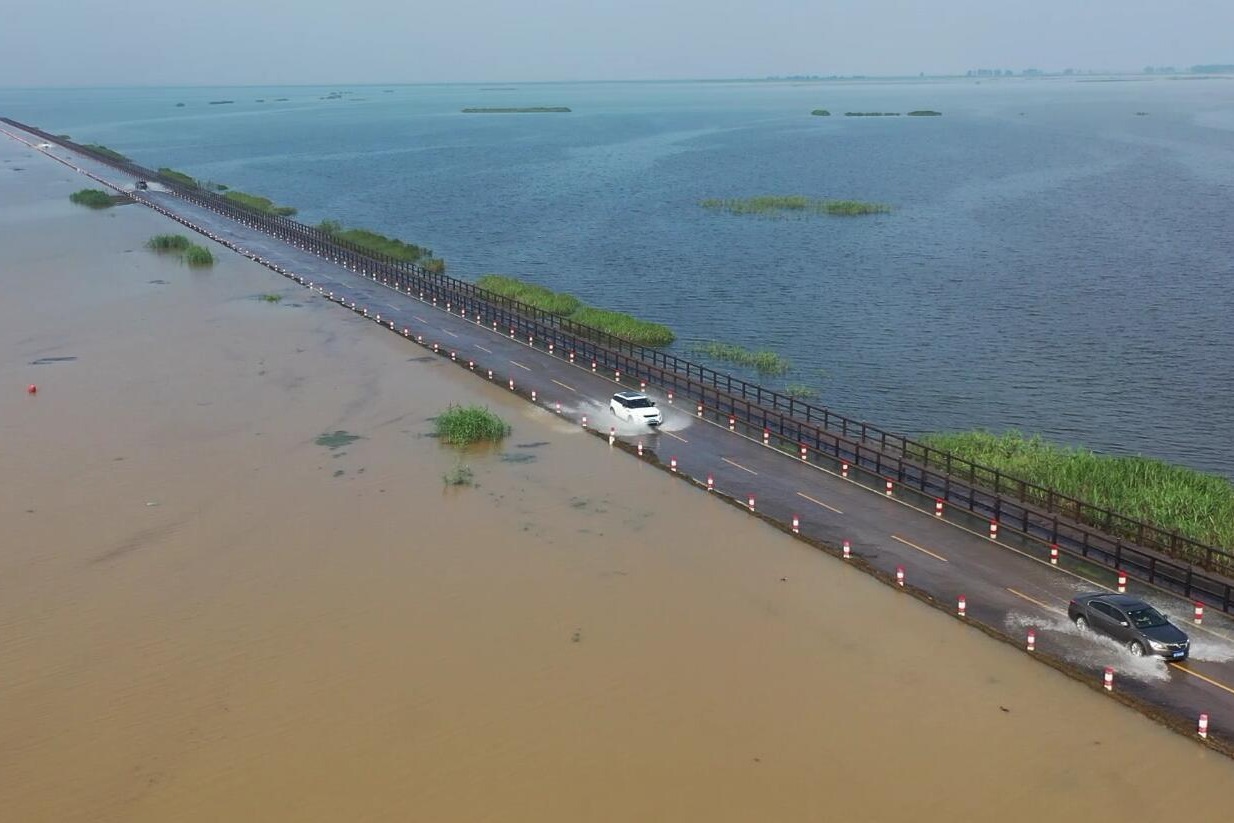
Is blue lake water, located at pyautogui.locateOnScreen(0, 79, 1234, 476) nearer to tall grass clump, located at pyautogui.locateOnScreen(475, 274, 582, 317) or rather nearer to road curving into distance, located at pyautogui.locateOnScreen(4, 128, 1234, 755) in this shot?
tall grass clump, located at pyautogui.locateOnScreen(475, 274, 582, 317)

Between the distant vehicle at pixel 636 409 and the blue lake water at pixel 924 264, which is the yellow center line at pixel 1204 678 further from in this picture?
the distant vehicle at pixel 636 409

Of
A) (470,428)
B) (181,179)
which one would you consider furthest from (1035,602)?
(181,179)

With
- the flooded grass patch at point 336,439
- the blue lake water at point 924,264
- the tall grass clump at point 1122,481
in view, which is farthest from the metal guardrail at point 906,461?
the flooded grass patch at point 336,439

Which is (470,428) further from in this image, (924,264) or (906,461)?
(924,264)

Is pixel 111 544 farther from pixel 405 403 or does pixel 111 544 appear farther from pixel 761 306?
pixel 761 306

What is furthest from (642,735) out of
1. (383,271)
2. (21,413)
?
(383,271)

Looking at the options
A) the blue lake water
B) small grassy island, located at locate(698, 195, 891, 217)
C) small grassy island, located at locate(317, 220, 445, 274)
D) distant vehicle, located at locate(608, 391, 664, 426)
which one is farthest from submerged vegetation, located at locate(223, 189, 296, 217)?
distant vehicle, located at locate(608, 391, 664, 426)
